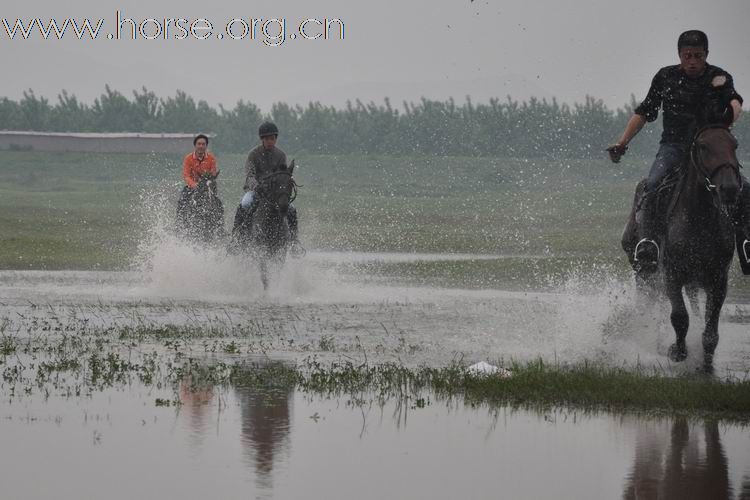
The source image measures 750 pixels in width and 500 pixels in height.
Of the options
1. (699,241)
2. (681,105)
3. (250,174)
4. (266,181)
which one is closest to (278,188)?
(266,181)

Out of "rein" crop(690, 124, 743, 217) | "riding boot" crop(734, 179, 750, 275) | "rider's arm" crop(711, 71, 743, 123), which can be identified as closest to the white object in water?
"rein" crop(690, 124, 743, 217)

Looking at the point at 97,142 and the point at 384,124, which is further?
the point at 384,124

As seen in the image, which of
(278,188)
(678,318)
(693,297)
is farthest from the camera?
(278,188)

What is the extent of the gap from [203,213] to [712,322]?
40.5ft

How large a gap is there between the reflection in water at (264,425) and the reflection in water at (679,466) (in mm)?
1961

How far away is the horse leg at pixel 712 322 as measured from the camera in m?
12.9

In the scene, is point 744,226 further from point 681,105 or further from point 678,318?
point 681,105

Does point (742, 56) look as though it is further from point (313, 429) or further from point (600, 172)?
point (600, 172)

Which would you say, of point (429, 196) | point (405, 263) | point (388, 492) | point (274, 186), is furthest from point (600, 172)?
point (388, 492)

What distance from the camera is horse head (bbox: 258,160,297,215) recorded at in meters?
21.2

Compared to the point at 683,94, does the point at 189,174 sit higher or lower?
higher

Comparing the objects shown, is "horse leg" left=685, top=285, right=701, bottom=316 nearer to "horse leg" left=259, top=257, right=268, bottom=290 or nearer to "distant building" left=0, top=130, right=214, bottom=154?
"horse leg" left=259, top=257, right=268, bottom=290

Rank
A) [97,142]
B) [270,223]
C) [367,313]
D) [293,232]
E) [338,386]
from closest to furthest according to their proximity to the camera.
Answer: [338,386] < [367,313] < [270,223] < [293,232] < [97,142]

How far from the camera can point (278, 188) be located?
2122 cm
